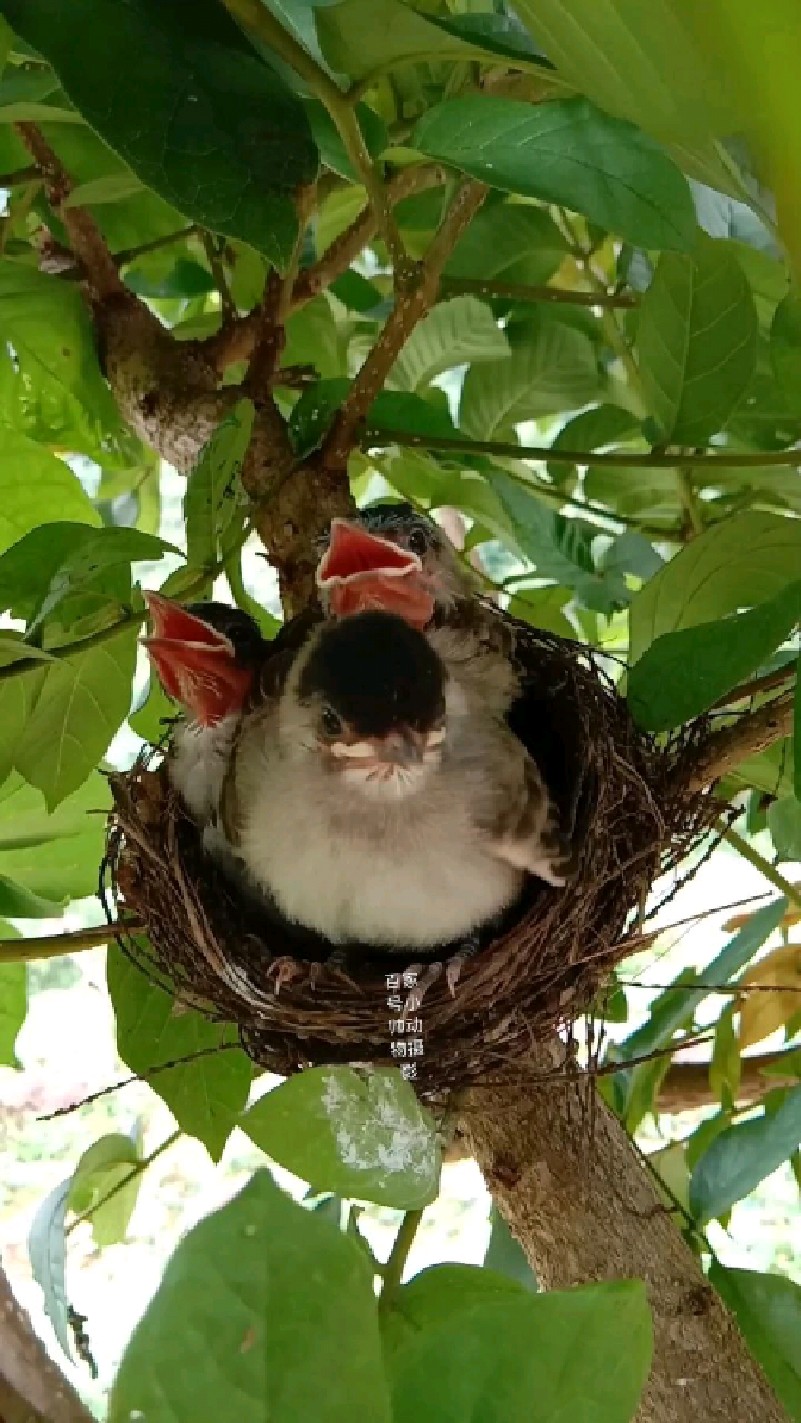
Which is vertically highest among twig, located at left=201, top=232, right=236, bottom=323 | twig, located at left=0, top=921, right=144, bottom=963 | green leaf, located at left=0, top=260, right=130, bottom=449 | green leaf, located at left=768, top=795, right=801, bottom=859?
twig, located at left=201, top=232, right=236, bottom=323

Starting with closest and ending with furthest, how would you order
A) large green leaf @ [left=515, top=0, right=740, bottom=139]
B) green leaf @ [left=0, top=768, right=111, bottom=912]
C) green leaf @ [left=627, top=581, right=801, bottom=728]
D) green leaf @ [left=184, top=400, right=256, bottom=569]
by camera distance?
1. large green leaf @ [left=515, top=0, right=740, bottom=139]
2. green leaf @ [left=627, top=581, right=801, bottom=728]
3. green leaf @ [left=184, top=400, right=256, bottom=569]
4. green leaf @ [left=0, top=768, right=111, bottom=912]

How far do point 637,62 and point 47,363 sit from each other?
33.1 inches

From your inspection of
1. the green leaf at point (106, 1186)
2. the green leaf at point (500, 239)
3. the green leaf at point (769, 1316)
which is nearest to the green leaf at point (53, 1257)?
the green leaf at point (106, 1186)

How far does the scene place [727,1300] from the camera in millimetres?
810

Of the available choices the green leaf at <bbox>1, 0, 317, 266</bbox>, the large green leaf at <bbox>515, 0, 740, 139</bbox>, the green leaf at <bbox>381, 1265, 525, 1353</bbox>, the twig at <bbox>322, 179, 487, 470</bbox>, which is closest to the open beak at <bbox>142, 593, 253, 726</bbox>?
the twig at <bbox>322, 179, 487, 470</bbox>

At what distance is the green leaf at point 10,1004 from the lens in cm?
97

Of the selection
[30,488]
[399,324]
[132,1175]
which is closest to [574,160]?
[399,324]

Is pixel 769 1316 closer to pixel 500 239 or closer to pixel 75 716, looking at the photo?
pixel 75 716

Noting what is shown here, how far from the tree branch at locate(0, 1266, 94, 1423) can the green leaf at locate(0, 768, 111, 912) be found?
0.59 metres

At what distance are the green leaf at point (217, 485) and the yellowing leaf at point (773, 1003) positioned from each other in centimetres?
62

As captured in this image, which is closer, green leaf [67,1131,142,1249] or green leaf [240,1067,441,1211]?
green leaf [240,1067,441,1211]

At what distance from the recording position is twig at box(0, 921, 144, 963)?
2.52ft

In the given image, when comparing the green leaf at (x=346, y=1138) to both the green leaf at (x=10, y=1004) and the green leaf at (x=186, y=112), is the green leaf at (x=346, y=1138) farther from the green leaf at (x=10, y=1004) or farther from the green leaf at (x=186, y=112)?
the green leaf at (x=10, y=1004)

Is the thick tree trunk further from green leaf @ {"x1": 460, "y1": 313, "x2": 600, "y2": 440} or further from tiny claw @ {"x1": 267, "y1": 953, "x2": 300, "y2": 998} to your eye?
green leaf @ {"x1": 460, "y1": 313, "x2": 600, "y2": 440}
